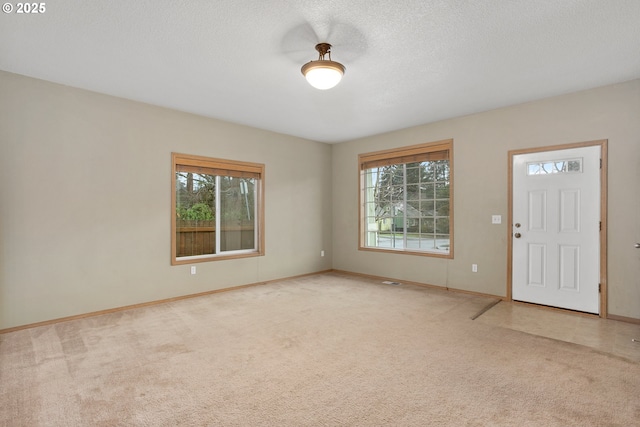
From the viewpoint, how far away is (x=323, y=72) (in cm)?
283

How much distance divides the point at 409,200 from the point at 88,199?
4.66 metres

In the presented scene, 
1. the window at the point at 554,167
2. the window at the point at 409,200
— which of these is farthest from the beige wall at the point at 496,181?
the window at the point at 554,167

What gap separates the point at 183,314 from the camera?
383 centimetres

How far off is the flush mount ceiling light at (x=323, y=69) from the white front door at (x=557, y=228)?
2.96 metres

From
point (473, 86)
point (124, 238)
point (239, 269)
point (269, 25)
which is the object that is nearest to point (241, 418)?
point (269, 25)

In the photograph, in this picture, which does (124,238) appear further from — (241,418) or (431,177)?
(431,177)

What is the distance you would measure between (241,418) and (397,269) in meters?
4.17

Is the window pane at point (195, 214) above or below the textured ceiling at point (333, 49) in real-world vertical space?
below

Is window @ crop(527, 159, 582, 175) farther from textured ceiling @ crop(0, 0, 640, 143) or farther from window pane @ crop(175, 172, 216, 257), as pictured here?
window pane @ crop(175, 172, 216, 257)

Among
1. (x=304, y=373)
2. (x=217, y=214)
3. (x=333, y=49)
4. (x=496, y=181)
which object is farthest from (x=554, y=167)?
(x=217, y=214)

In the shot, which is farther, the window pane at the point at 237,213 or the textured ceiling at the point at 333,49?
the window pane at the point at 237,213

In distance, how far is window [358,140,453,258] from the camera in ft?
16.9

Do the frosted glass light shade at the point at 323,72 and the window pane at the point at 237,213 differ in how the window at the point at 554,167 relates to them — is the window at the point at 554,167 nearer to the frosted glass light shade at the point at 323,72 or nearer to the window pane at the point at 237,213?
the frosted glass light shade at the point at 323,72

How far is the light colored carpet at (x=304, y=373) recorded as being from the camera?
6.32ft
